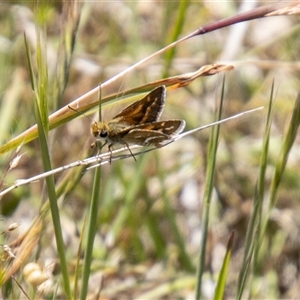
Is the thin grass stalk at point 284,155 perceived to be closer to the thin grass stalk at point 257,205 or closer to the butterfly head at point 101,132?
the thin grass stalk at point 257,205

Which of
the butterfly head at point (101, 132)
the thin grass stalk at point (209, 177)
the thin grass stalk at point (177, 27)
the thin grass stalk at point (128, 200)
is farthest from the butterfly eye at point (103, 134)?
the thin grass stalk at point (128, 200)

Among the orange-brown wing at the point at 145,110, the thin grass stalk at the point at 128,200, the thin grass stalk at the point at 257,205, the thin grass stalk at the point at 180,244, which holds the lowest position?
the thin grass stalk at the point at 180,244

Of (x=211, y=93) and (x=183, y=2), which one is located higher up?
(x=183, y=2)

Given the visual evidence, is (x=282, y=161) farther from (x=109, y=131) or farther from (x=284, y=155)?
(x=109, y=131)

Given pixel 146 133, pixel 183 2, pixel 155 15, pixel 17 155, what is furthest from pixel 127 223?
pixel 155 15

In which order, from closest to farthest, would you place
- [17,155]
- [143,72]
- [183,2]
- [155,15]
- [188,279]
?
1. [17,155]
2. [183,2]
3. [188,279]
4. [143,72]
5. [155,15]

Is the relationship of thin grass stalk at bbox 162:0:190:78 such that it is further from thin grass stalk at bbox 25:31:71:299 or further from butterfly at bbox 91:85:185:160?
thin grass stalk at bbox 25:31:71:299

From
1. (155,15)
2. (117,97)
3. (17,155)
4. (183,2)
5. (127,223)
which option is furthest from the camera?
(155,15)

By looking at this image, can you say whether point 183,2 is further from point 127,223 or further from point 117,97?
point 127,223
